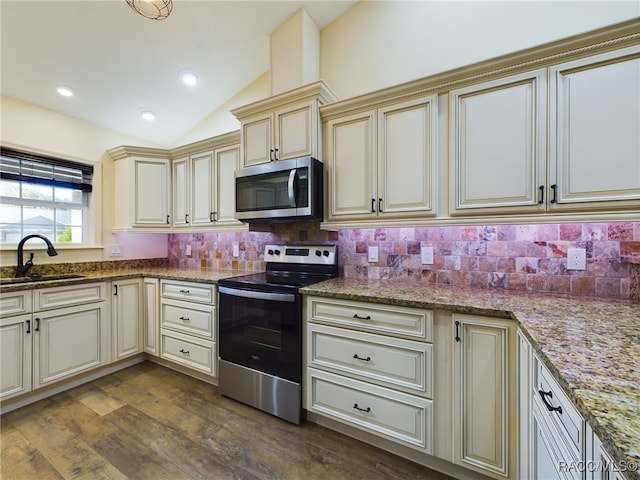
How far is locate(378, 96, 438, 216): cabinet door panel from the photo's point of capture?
180 cm

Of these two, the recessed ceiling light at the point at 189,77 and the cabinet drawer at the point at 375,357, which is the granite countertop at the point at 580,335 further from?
the recessed ceiling light at the point at 189,77

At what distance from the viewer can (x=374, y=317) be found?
1651 mm

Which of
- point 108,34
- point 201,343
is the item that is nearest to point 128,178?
point 108,34

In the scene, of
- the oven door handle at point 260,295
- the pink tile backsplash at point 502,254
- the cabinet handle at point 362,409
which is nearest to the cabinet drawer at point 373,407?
the cabinet handle at point 362,409

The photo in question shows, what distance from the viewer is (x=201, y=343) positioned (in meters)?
2.45

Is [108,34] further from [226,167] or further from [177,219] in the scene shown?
[177,219]

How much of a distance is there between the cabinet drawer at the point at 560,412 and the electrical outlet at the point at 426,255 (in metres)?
1.04

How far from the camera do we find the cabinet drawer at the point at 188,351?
7.89ft

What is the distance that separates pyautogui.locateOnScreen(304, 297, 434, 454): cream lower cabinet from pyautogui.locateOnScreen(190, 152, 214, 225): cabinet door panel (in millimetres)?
1629

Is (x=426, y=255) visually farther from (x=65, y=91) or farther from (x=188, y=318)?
(x=65, y=91)

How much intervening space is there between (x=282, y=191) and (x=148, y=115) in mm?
2081

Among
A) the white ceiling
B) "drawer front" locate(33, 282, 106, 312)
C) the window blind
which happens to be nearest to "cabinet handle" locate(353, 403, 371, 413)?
"drawer front" locate(33, 282, 106, 312)

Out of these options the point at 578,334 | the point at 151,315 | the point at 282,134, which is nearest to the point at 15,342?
the point at 151,315

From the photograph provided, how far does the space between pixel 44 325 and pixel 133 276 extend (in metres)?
0.72
